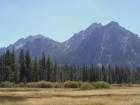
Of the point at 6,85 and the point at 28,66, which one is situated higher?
the point at 28,66

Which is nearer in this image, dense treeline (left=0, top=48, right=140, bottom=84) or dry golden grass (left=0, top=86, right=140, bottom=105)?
dry golden grass (left=0, top=86, right=140, bottom=105)

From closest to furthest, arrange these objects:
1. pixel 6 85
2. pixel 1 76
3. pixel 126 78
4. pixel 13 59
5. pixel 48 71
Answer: pixel 6 85 → pixel 1 76 → pixel 13 59 → pixel 48 71 → pixel 126 78

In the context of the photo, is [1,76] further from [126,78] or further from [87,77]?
[126,78]

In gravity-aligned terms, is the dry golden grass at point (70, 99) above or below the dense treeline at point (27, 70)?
below

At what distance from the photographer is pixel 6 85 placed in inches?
3273

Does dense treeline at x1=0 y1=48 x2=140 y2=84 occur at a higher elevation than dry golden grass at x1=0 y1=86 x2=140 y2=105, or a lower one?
higher

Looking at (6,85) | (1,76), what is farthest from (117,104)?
(1,76)

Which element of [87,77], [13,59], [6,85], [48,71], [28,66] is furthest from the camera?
[87,77]

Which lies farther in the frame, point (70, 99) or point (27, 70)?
point (27, 70)

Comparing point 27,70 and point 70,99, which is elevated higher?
point 27,70

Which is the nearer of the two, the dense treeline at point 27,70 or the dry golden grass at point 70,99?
the dry golden grass at point 70,99

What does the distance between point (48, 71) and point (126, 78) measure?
90.8 metres

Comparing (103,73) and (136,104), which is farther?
(103,73)

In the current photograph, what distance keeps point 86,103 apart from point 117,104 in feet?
13.2
